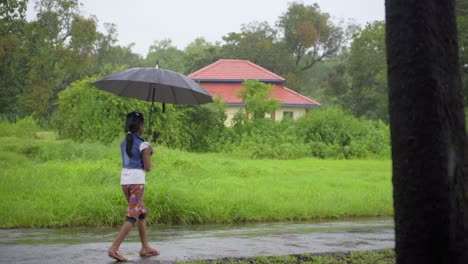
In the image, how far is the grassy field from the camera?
37.9 feet

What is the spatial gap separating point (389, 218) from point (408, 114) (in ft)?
30.9

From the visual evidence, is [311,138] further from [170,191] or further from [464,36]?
[170,191]

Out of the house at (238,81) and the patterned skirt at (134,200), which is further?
the house at (238,81)

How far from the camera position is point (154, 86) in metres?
9.30

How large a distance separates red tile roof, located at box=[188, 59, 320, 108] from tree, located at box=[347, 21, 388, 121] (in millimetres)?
6163

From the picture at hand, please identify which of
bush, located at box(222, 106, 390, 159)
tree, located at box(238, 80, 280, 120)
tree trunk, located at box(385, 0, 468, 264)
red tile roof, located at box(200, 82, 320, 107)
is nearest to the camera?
tree trunk, located at box(385, 0, 468, 264)

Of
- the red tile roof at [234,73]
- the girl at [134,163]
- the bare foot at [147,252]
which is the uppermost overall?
the red tile roof at [234,73]

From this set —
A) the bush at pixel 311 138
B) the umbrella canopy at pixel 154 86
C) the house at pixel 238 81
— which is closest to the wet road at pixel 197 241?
the umbrella canopy at pixel 154 86

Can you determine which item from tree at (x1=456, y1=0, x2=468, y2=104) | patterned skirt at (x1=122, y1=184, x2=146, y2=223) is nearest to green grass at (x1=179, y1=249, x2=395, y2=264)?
patterned skirt at (x1=122, y1=184, x2=146, y2=223)

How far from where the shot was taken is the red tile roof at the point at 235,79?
49375mm

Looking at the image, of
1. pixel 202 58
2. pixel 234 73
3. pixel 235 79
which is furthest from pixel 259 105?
pixel 202 58

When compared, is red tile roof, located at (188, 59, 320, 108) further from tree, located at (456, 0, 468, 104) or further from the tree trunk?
the tree trunk

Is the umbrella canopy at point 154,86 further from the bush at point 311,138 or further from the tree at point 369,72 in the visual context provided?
the tree at point 369,72

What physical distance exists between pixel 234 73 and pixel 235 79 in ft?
3.23
